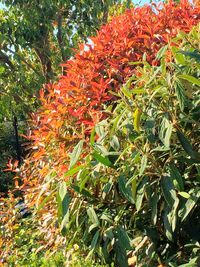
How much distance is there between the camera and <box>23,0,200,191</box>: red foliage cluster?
3.37 meters

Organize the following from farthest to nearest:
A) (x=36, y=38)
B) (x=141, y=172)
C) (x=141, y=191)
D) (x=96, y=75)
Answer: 1. (x=36, y=38)
2. (x=96, y=75)
3. (x=141, y=191)
4. (x=141, y=172)

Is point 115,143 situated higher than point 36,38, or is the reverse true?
point 36,38

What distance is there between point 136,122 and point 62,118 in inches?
39.4

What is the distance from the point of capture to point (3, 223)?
4621 mm

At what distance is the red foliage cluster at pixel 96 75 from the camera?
3.37 m

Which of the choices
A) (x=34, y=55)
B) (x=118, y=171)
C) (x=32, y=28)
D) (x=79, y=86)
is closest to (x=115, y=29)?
(x=79, y=86)

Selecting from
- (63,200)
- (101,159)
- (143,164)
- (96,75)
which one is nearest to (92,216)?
(63,200)

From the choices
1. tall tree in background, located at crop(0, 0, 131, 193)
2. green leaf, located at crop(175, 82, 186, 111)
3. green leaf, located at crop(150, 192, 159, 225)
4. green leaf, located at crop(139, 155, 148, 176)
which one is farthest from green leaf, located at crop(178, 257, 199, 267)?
tall tree in background, located at crop(0, 0, 131, 193)

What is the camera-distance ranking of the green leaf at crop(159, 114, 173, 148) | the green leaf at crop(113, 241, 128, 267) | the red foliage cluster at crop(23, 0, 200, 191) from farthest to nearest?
the red foliage cluster at crop(23, 0, 200, 191), the green leaf at crop(113, 241, 128, 267), the green leaf at crop(159, 114, 173, 148)

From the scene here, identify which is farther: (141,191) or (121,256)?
(121,256)

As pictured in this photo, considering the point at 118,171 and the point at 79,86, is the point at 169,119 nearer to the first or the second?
the point at 118,171

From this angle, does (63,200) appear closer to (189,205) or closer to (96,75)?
(189,205)

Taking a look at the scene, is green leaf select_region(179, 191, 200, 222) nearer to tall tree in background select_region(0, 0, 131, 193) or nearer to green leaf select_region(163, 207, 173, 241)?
green leaf select_region(163, 207, 173, 241)

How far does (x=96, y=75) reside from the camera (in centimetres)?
361
